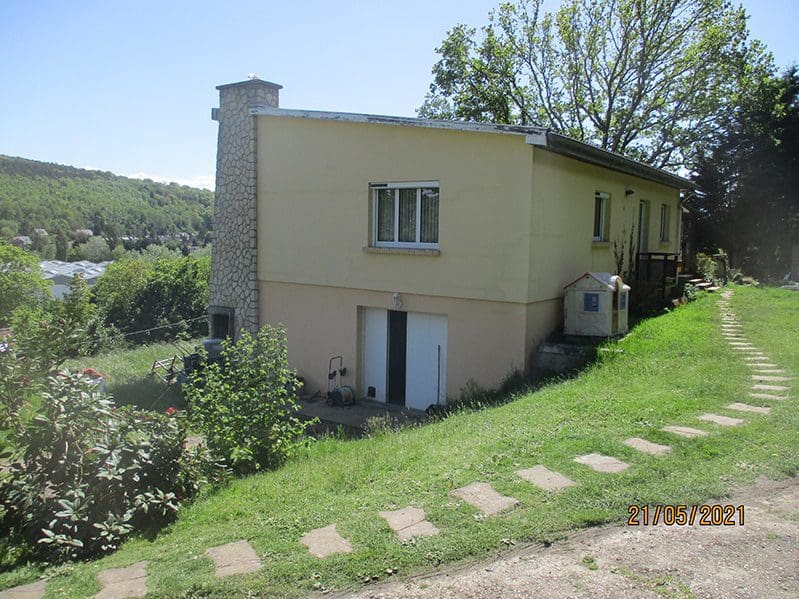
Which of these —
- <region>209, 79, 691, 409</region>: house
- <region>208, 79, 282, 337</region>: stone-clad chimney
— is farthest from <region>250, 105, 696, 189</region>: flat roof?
<region>208, 79, 282, 337</region>: stone-clad chimney

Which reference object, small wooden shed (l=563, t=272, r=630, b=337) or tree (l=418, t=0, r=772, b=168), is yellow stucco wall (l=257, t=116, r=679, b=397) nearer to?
small wooden shed (l=563, t=272, r=630, b=337)

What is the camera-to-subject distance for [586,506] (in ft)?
13.9

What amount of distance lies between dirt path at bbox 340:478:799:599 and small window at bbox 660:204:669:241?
1504 centimetres

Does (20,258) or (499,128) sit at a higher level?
(499,128)

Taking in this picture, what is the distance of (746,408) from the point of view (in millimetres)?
6516

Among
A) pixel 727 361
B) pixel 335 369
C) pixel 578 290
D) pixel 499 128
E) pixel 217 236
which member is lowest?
pixel 335 369

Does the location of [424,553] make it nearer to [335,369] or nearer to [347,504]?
[347,504]

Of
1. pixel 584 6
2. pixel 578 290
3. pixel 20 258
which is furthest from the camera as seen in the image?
pixel 20 258

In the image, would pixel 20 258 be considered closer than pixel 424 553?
No

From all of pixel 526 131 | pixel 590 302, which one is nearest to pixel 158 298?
pixel 590 302

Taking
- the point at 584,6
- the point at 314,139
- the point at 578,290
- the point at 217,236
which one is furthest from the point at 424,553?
the point at 584,6

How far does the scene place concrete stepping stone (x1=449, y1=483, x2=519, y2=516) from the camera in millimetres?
4316

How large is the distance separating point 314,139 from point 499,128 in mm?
4411

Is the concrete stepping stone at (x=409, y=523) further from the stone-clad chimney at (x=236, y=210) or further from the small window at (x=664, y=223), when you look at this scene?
the small window at (x=664, y=223)
